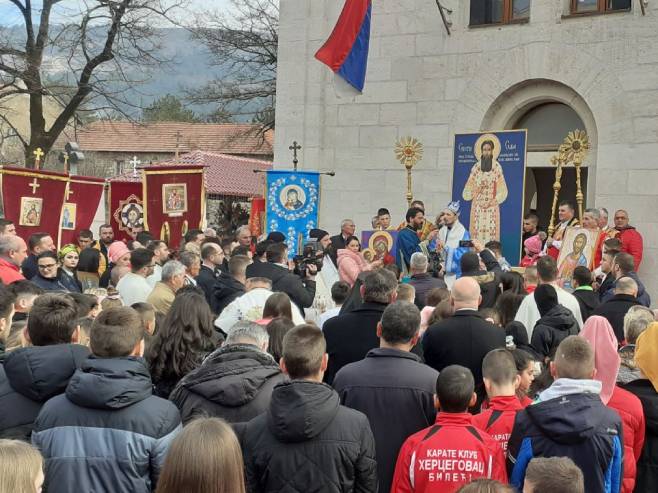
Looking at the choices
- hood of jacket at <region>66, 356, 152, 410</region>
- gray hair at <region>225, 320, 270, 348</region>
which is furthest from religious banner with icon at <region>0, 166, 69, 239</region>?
hood of jacket at <region>66, 356, 152, 410</region>

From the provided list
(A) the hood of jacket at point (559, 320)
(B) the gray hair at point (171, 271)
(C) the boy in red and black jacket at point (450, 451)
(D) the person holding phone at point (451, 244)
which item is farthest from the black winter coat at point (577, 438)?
(D) the person holding phone at point (451, 244)

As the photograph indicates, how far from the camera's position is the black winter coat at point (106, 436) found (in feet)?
12.8

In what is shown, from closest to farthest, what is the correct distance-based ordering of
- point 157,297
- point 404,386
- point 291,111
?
point 404,386
point 157,297
point 291,111

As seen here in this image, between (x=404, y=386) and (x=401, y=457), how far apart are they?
497 millimetres

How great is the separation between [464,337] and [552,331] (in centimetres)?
114

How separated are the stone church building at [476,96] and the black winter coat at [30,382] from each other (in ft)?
36.6

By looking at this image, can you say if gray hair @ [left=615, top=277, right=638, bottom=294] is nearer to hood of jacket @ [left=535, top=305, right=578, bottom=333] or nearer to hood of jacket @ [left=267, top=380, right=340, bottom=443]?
hood of jacket @ [left=535, top=305, right=578, bottom=333]

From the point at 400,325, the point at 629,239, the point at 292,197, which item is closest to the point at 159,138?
the point at 292,197

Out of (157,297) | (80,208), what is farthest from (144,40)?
(157,297)

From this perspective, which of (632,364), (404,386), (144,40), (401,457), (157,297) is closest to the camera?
(401,457)

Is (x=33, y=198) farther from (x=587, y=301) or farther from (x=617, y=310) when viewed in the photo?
(x=617, y=310)

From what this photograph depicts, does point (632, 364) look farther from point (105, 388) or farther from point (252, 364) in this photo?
point (105, 388)

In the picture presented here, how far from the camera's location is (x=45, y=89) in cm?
2777

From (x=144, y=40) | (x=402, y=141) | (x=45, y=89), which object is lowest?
(x=402, y=141)
